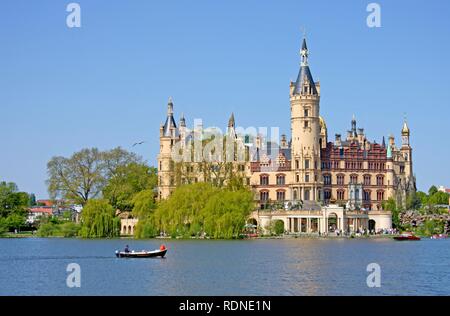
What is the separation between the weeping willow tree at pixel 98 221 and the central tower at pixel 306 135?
28431mm

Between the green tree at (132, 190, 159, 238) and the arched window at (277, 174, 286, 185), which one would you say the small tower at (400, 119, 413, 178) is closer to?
the arched window at (277, 174, 286, 185)

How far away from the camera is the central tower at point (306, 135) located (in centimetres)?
12519

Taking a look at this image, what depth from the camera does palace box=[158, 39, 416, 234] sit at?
119 m

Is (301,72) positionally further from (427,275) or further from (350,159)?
(427,275)

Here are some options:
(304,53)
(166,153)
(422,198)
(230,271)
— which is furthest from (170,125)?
(230,271)

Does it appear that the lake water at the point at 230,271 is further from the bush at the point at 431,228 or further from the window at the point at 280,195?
the window at the point at 280,195

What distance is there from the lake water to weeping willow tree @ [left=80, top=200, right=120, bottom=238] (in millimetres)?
22633

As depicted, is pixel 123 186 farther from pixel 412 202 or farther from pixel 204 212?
pixel 412 202

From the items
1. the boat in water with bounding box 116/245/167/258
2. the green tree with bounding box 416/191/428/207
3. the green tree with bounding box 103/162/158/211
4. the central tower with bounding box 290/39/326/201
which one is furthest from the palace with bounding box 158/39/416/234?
the boat in water with bounding box 116/245/167/258

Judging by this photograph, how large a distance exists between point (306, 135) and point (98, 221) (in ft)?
106
